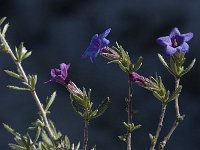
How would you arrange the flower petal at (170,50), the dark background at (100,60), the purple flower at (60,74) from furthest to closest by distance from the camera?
the dark background at (100,60) < the purple flower at (60,74) < the flower petal at (170,50)

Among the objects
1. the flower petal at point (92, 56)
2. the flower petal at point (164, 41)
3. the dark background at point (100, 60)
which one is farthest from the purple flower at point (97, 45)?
the dark background at point (100, 60)

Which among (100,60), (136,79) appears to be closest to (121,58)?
(136,79)

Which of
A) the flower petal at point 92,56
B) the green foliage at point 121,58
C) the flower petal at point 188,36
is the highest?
the flower petal at point 188,36

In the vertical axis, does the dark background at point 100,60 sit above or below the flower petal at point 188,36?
below

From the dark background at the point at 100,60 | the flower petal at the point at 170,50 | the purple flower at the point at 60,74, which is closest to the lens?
the flower petal at the point at 170,50

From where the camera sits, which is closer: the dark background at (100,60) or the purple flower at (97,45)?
the purple flower at (97,45)

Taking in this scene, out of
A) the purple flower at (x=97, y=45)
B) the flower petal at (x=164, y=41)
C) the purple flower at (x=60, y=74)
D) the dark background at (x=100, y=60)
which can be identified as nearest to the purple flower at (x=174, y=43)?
the flower petal at (x=164, y=41)

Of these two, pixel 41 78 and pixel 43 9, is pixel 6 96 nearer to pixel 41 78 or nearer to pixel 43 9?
pixel 41 78

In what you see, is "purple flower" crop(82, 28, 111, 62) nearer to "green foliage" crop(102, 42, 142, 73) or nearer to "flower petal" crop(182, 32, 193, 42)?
"green foliage" crop(102, 42, 142, 73)

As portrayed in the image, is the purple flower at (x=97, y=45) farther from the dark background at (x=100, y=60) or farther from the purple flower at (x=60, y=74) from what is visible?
the dark background at (x=100, y=60)
